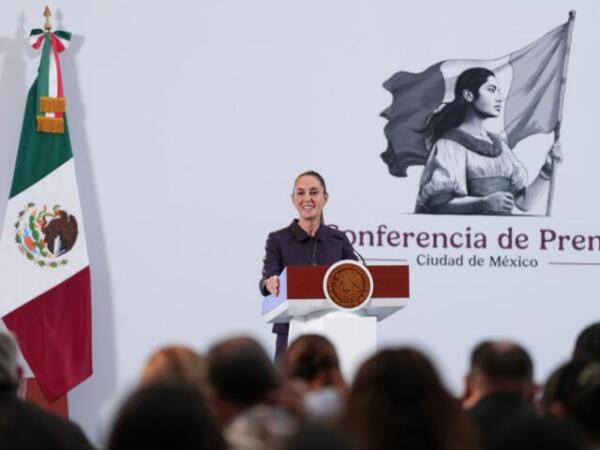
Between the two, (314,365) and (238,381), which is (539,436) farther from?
(314,365)

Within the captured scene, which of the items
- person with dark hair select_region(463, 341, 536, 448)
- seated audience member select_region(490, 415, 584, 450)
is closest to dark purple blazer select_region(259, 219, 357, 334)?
person with dark hair select_region(463, 341, 536, 448)

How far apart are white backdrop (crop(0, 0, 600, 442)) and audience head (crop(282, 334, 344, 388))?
13.6 feet

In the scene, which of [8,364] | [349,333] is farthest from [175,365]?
[349,333]

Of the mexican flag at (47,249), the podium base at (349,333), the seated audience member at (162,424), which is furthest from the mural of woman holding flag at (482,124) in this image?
the seated audience member at (162,424)

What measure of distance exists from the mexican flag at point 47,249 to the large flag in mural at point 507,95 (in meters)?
2.18

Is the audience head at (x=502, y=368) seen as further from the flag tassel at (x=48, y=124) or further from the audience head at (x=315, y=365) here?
the flag tassel at (x=48, y=124)

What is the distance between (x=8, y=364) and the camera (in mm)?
3402

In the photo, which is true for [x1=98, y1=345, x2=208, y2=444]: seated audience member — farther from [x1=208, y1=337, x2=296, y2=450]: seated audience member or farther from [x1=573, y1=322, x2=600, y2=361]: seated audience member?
[x1=573, y1=322, x2=600, y2=361]: seated audience member

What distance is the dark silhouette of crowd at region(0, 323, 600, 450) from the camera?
2057 millimetres

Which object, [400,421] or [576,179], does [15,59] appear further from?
[400,421]

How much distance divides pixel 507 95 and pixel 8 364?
6201 millimetres

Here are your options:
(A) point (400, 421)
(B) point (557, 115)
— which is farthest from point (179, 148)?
(A) point (400, 421)

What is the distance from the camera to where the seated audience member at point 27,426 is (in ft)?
9.53

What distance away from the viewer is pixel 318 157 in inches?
341
